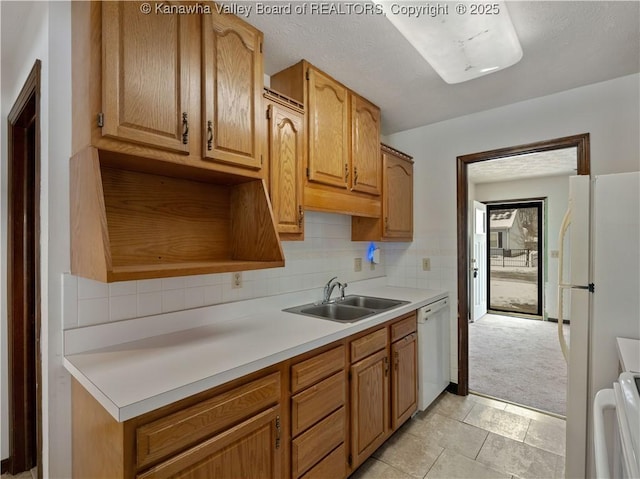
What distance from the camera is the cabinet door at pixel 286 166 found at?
1.70 meters

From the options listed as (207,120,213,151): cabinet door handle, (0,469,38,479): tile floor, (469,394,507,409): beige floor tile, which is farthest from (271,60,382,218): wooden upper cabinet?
(0,469,38,479): tile floor

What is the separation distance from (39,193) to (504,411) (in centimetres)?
322

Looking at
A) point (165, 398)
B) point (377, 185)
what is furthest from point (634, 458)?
point (377, 185)

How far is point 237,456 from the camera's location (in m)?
1.16

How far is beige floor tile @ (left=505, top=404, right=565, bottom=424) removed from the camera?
2.36 m

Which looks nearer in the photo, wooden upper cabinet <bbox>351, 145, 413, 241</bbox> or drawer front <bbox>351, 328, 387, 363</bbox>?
drawer front <bbox>351, 328, 387, 363</bbox>

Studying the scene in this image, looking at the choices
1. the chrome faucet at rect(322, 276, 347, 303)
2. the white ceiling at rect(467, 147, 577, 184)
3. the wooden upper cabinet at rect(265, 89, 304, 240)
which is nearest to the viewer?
the wooden upper cabinet at rect(265, 89, 304, 240)

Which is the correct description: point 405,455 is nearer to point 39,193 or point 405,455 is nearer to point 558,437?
point 558,437

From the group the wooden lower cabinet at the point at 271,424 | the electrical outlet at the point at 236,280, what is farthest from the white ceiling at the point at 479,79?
the wooden lower cabinet at the point at 271,424

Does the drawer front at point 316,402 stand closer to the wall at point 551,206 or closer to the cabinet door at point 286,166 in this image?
the cabinet door at point 286,166

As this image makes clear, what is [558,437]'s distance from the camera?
2.15 meters

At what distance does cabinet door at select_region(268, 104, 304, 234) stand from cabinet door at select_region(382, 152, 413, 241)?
3.21 ft

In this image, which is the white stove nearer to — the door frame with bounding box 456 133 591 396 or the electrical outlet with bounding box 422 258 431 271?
the door frame with bounding box 456 133 591 396

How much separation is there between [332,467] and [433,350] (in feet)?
4.14
